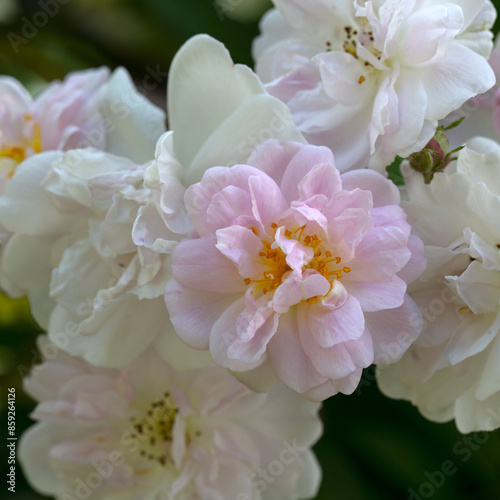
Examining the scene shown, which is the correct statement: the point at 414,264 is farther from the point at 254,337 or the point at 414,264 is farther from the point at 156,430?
the point at 156,430

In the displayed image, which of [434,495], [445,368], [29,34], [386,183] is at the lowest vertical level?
[434,495]

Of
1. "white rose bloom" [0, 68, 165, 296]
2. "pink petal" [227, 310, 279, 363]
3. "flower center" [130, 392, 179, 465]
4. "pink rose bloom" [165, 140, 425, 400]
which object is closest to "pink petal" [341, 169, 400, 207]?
"pink rose bloom" [165, 140, 425, 400]

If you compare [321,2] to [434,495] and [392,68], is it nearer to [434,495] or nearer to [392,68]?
[392,68]

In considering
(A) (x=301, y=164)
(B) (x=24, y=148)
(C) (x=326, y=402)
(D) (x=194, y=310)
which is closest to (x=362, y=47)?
(A) (x=301, y=164)

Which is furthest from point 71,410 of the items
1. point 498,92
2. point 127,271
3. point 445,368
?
point 498,92

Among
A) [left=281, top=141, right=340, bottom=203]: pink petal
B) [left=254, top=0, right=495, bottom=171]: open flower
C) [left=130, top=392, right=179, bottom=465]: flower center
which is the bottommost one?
[left=130, top=392, right=179, bottom=465]: flower center

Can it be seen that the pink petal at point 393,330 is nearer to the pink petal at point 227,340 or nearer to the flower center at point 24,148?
the pink petal at point 227,340

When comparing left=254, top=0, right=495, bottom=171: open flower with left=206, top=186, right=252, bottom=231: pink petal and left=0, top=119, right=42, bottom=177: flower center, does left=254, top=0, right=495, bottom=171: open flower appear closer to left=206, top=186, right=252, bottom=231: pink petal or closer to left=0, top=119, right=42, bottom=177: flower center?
left=206, top=186, right=252, bottom=231: pink petal
